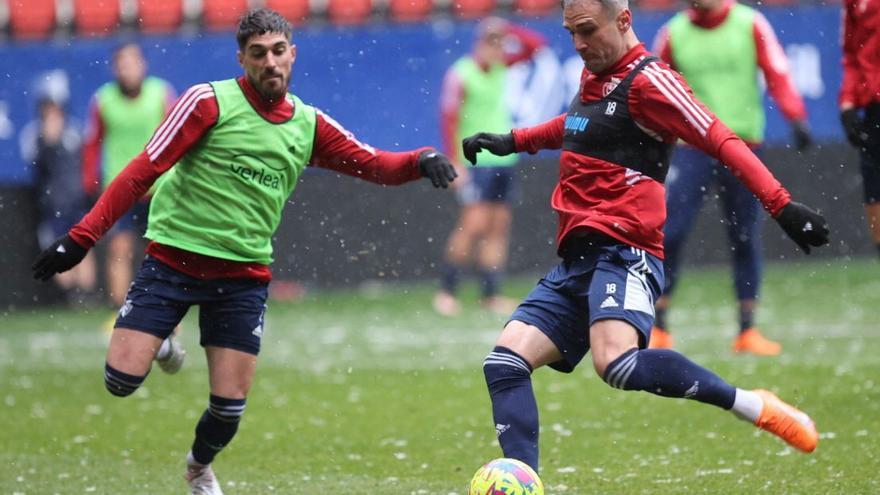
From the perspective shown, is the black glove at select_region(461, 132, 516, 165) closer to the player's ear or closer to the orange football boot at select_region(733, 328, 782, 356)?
the player's ear

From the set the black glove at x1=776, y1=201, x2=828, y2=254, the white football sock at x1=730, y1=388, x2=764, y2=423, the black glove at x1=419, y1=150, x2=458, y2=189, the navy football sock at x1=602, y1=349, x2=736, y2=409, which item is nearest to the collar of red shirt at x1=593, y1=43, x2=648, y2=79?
the black glove at x1=419, y1=150, x2=458, y2=189

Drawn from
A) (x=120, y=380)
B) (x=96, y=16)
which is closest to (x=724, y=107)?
(x=120, y=380)

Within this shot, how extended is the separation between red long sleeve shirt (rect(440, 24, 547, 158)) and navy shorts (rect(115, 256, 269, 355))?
821cm

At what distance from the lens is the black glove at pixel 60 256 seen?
6285mm

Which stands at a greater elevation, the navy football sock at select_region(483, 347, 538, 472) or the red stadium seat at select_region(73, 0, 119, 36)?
the red stadium seat at select_region(73, 0, 119, 36)

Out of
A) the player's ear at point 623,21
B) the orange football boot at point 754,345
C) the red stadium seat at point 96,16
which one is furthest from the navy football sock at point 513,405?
the red stadium seat at point 96,16

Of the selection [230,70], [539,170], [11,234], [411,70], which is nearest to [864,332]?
[539,170]

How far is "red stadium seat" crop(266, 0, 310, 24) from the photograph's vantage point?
54.6 ft

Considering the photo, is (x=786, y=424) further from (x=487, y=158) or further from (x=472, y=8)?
(x=472, y=8)

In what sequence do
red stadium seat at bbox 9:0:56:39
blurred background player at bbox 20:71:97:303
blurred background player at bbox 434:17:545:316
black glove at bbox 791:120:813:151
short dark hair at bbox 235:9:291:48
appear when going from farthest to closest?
red stadium seat at bbox 9:0:56:39 < blurred background player at bbox 20:71:97:303 < blurred background player at bbox 434:17:545:316 < black glove at bbox 791:120:813:151 < short dark hair at bbox 235:9:291:48

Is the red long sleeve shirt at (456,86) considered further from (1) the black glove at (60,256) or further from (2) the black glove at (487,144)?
(1) the black glove at (60,256)

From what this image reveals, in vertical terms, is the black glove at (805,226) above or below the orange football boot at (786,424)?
above

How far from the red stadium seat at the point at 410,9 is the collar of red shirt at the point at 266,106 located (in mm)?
9942

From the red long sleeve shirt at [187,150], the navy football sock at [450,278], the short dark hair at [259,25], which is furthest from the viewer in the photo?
the navy football sock at [450,278]
